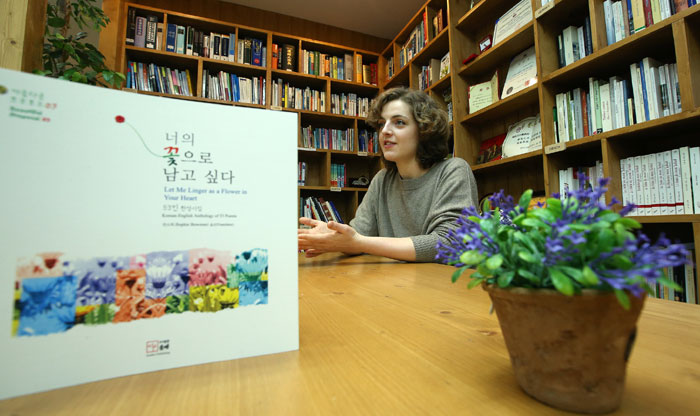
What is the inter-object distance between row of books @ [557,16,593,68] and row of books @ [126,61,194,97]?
9.30 ft

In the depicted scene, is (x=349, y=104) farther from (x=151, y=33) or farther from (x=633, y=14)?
(x=633, y=14)

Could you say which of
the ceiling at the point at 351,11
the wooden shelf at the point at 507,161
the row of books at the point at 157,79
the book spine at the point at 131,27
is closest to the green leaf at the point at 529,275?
the wooden shelf at the point at 507,161

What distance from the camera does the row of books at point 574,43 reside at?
160cm

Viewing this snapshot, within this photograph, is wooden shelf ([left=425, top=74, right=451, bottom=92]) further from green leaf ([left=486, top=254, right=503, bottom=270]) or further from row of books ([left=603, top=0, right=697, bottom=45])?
green leaf ([left=486, top=254, right=503, bottom=270])

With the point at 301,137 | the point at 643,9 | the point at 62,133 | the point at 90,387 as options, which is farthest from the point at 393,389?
the point at 301,137

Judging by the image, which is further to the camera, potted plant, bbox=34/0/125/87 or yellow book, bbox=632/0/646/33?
yellow book, bbox=632/0/646/33

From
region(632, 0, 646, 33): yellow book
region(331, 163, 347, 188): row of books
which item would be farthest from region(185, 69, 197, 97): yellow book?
region(632, 0, 646, 33): yellow book

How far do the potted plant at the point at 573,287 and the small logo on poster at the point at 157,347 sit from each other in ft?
0.98

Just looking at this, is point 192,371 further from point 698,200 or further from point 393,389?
point 698,200

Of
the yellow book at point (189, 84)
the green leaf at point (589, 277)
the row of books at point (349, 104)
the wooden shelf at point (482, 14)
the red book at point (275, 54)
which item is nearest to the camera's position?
the green leaf at point (589, 277)

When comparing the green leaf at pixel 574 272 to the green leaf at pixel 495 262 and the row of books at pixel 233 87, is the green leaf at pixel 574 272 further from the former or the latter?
the row of books at pixel 233 87

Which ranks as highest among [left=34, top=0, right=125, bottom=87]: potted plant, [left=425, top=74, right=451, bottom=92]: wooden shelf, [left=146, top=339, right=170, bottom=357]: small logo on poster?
[left=425, top=74, right=451, bottom=92]: wooden shelf

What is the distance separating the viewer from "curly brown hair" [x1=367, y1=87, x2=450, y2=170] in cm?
165

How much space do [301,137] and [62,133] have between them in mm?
3015
